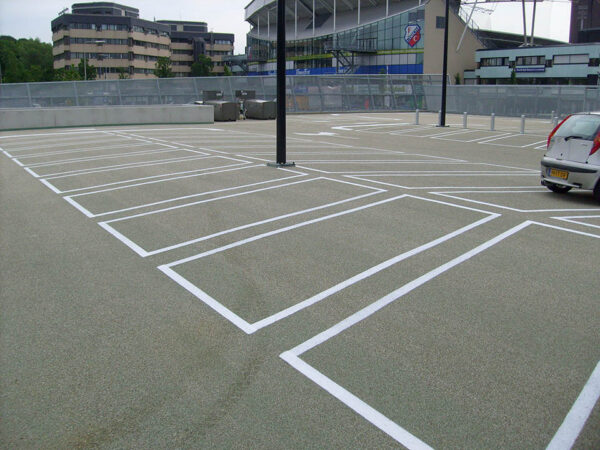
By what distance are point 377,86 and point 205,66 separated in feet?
260

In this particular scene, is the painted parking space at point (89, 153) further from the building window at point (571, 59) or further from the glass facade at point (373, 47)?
the glass facade at point (373, 47)

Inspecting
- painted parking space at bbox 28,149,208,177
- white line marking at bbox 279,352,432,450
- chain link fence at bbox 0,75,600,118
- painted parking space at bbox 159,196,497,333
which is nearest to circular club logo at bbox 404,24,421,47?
chain link fence at bbox 0,75,600,118

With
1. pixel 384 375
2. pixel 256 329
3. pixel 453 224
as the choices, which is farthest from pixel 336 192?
pixel 384 375

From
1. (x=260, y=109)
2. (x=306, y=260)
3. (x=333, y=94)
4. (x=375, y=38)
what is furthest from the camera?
(x=375, y=38)

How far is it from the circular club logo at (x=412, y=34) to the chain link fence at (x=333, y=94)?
76.3 feet

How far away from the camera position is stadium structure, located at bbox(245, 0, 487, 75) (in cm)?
6462

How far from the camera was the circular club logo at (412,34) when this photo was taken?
64.2m

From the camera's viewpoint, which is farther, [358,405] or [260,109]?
[260,109]

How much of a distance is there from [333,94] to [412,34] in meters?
30.0

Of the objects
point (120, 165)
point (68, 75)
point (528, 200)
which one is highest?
point (68, 75)

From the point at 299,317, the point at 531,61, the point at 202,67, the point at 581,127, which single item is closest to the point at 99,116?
the point at 581,127

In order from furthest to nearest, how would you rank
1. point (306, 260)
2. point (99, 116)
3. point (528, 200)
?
point (99, 116) → point (528, 200) → point (306, 260)

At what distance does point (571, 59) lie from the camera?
56.1 m

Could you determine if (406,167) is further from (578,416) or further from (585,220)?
(578,416)
